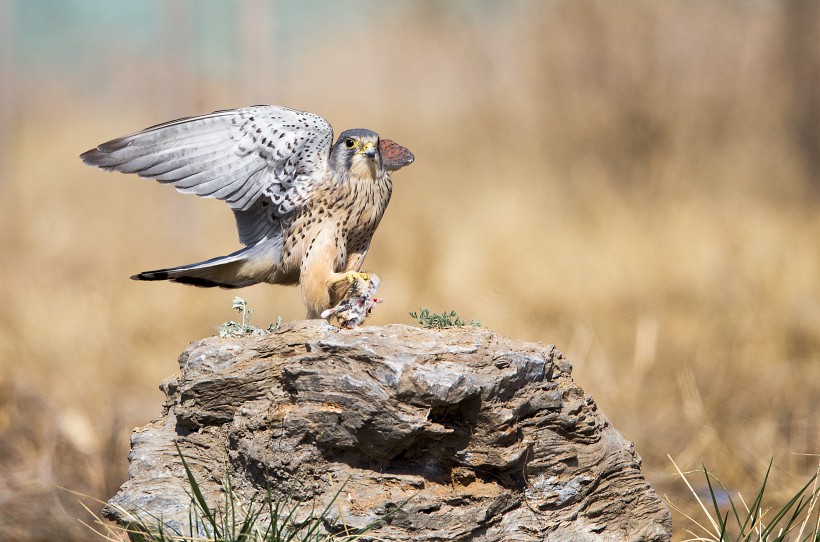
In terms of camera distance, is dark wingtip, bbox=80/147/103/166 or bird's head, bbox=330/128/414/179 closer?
dark wingtip, bbox=80/147/103/166

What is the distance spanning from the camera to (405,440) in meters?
2.95

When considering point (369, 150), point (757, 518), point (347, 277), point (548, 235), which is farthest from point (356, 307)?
point (548, 235)

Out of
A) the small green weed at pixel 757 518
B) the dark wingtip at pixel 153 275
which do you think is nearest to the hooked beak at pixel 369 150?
the dark wingtip at pixel 153 275

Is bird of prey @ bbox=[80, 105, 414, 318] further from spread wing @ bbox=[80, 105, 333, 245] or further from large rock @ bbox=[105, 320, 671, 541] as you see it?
large rock @ bbox=[105, 320, 671, 541]

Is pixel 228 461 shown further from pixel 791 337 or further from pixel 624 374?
pixel 791 337

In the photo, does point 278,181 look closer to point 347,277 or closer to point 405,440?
point 347,277

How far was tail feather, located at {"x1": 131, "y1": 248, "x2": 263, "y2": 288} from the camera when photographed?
375 centimetres

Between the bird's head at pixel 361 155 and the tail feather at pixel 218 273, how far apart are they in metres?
0.56

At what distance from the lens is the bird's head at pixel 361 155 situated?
3.72m

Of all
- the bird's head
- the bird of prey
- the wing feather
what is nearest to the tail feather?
the bird of prey

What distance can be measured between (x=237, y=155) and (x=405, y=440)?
1.44 m

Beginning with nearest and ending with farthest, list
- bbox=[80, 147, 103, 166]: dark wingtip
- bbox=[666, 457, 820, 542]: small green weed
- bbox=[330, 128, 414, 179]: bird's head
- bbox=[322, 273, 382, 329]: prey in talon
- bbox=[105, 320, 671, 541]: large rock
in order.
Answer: bbox=[105, 320, 671, 541]: large rock < bbox=[666, 457, 820, 542]: small green weed < bbox=[322, 273, 382, 329]: prey in talon < bbox=[80, 147, 103, 166]: dark wingtip < bbox=[330, 128, 414, 179]: bird's head

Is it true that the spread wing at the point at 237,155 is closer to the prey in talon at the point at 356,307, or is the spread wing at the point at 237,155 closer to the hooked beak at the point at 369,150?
the hooked beak at the point at 369,150

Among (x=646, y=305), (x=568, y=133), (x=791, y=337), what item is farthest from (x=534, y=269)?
(x=568, y=133)
